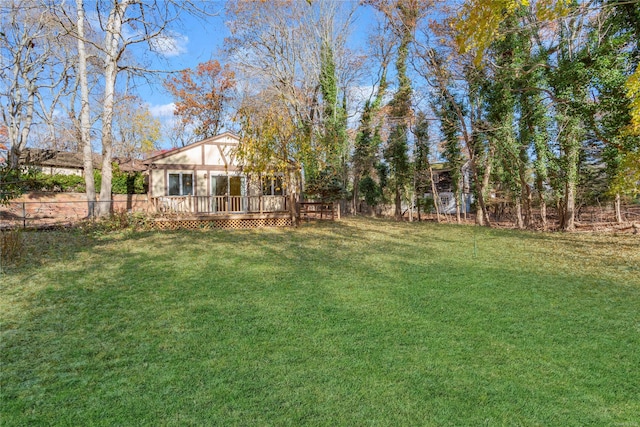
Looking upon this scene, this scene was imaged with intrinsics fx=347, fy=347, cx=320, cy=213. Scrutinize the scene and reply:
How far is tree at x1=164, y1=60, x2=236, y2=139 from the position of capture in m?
29.6

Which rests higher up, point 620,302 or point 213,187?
point 213,187

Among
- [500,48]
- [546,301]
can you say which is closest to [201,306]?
[546,301]

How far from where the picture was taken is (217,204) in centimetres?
1627

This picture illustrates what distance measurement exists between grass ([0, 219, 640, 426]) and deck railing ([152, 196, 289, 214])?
24.5 feet

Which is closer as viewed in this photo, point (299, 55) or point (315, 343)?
point (315, 343)

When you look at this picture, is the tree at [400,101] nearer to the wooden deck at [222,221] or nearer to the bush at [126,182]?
the wooden deck at [222,221]

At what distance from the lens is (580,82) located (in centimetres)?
1182

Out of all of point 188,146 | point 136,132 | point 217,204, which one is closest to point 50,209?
point 188,146

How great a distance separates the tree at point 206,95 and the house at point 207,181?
1388cm

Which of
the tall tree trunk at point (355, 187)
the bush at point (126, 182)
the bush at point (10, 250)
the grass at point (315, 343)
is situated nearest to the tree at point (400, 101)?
the tall tree trunk at point (355, 187)

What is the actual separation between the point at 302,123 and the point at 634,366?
64.4ft

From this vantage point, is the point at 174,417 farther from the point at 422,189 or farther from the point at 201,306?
the point at 422,189

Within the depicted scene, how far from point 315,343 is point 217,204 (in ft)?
44.9

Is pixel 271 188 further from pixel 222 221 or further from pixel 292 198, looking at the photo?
pixel 222 221
